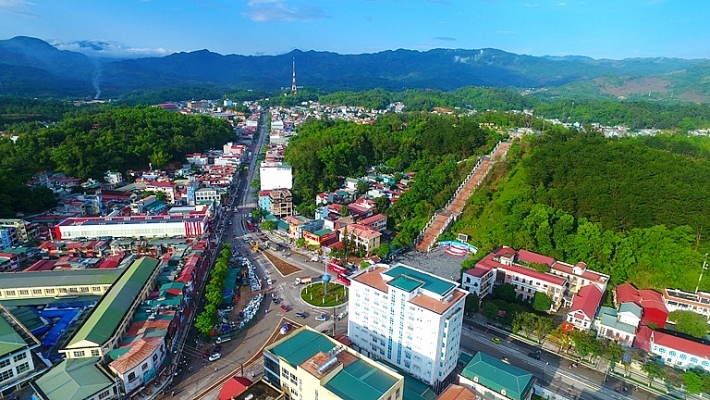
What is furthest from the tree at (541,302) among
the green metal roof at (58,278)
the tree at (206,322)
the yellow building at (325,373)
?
the green metal roof at (58,278)

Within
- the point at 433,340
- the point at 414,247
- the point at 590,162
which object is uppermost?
the point at 590,162

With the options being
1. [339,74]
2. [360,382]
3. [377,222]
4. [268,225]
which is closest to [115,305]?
[360,382]

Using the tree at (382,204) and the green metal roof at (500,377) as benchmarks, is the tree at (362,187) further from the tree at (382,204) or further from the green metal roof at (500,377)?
the green metal roof at (500,377)

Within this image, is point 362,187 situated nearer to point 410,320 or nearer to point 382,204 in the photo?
point 382,204

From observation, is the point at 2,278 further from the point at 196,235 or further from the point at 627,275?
the point at 627,275

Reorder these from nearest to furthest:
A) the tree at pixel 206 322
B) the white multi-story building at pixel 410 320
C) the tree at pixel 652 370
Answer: the white multi-story building at pixel 410 320 → the tree at pixel 652 370 → the tree at pixel 206 322

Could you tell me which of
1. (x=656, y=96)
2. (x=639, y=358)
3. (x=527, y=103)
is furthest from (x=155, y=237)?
(x=656, y=96)

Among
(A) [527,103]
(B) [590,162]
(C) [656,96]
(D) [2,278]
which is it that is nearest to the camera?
(D) [2,278]

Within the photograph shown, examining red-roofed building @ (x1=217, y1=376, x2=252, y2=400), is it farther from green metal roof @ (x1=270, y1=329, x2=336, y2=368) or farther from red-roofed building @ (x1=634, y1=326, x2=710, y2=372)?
red-roofed building @ (x1=634, y1=326, x2=710, y2=372)
